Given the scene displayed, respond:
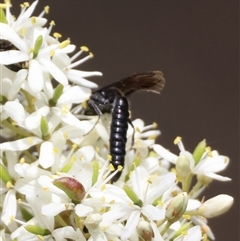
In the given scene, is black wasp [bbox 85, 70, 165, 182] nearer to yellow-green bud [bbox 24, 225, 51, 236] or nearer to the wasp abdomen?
the wasp abdomen

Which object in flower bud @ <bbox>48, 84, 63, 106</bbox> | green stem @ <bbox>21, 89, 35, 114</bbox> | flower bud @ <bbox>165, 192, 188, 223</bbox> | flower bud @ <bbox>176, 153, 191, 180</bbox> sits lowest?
flower bud @ <bbox>165, 192, 188, 223</bbox>

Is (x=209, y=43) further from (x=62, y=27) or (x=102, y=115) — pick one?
(x=102, y=115)

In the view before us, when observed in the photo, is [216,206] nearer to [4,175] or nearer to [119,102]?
[119,102]

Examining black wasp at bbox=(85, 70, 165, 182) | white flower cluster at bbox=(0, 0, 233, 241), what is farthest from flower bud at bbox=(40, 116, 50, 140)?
black wasp at bbox=(85, 70, 165, 182)

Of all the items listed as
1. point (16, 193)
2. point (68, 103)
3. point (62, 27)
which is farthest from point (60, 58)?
point (62, 27)

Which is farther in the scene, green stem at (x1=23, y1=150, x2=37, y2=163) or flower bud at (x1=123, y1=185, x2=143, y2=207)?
green stem at (x1=23, y1=150, x2=37, y2=163)

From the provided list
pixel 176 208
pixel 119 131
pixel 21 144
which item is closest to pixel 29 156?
pixel 21 144

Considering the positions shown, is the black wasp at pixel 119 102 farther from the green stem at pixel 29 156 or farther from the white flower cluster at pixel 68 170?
the green stem at pixel 29 156

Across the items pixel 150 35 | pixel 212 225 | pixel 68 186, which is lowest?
pixel 212 225
